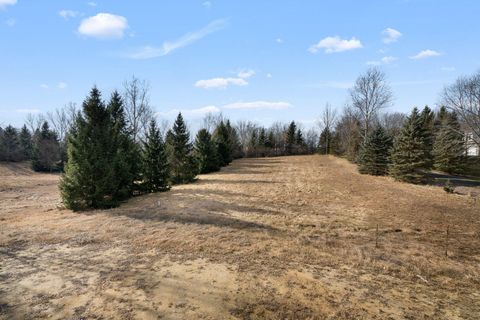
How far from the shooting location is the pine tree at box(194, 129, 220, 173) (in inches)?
1176

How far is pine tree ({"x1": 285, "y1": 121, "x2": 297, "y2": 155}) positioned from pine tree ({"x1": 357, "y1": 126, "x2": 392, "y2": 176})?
1383 inches

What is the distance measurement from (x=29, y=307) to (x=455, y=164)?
3733 centimetres

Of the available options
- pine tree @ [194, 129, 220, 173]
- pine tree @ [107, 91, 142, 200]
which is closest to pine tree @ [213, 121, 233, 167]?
pine tree @ [194, 129, 220, 173]

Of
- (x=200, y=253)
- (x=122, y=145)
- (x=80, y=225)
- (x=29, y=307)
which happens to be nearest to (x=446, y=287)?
(x=200, y=253)

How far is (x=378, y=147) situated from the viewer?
1067 inches

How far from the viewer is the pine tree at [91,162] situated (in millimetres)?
14062

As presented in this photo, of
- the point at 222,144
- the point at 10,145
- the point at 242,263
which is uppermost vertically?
the point at 10,145

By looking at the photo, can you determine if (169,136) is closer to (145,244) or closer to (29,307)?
(145,244)

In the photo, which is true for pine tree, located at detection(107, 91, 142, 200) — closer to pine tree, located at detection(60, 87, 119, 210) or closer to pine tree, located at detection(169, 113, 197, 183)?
pine tree, located at detection(60, 87, 119, 210)

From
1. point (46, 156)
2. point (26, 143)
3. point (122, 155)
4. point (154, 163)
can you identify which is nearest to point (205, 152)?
point (154, 163)

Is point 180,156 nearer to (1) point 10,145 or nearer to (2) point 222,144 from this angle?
(2) point 222,144

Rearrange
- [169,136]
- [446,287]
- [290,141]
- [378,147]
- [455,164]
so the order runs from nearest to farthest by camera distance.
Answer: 1. [446,287]
2. [169,136]
3. [378,147]
4. [455,164]
5. [290,141]

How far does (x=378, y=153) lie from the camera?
Result: 89.7ft

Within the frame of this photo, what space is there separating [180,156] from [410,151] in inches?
673
